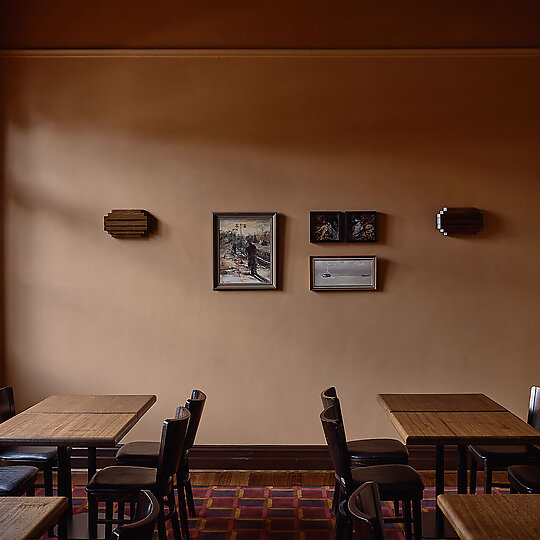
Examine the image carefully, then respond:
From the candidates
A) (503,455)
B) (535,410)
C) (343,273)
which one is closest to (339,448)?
(503,455)

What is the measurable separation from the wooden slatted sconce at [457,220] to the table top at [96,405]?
253 centimetres

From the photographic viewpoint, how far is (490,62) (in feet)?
15.5

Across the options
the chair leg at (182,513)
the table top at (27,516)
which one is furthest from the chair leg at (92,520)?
the table top at (27,516)

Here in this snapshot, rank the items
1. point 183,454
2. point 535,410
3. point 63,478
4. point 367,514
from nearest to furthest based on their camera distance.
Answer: point 367,514 → point 63,478 → point 183,454 → point 535,410

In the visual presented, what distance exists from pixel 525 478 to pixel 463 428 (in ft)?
1.47

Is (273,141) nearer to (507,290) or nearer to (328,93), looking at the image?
(328,93)

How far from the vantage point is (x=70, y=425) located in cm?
310

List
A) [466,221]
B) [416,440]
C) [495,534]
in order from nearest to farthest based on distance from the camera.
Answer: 1. [495,534]
2. [416,440]
3. [466,221]

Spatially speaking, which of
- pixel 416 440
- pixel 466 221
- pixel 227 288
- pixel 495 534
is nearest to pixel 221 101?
pixel 227 288

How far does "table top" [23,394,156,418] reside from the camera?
343cm

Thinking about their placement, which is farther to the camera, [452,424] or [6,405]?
[6,405]

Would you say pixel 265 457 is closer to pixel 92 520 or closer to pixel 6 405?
pixel 92 520

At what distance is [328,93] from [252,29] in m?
0.79

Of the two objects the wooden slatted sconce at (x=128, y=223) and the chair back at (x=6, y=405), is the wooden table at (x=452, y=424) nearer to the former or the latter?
the wooden slatted sconce at (x=128, y=223)
